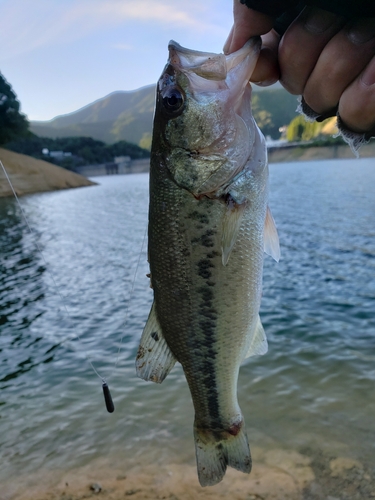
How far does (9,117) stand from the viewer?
66812 millimetres

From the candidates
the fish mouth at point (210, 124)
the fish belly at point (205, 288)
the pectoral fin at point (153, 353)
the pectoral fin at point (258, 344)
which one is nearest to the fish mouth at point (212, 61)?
the fish mouth at point (210, 124)

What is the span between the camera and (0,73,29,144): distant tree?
64.5 m

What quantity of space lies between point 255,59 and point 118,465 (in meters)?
5.27

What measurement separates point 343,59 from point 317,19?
24 centimetres

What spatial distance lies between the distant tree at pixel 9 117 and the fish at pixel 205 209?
70150 millimetres

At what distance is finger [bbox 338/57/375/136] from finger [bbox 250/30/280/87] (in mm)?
483

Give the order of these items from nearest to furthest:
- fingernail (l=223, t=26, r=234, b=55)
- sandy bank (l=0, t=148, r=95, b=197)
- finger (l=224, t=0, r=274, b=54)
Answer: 1. finger (l=224, t=0, r=274, b=54)
2. fingernail (l=223, t=26, r=234, b=55)
3. sandy bank (l=0, t=148, r=95, b=197)

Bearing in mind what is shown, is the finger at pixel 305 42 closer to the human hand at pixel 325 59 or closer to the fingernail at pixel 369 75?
the human hand at pixel 325 59

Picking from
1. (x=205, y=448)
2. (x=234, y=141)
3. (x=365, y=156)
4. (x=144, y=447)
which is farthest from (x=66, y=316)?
(x=365, y=156)

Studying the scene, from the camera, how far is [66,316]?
1166cm

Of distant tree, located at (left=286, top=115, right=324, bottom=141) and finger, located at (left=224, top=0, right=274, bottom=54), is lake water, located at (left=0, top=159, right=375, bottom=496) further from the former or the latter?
distant tree, located at (left=286, top=115, right=324, bottom=141)

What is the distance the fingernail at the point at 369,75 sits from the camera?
1.98 meters

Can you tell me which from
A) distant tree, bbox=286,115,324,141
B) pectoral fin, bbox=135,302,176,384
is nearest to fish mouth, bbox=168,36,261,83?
pectoral fin, bbox=135,302,176,384

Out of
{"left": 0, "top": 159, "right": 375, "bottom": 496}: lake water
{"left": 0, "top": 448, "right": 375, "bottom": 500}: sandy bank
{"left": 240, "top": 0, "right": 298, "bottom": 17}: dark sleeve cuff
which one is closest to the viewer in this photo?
{"left": 240, "top": 0, "right": 298, "bottom": 17}: dark sleeve cuff
